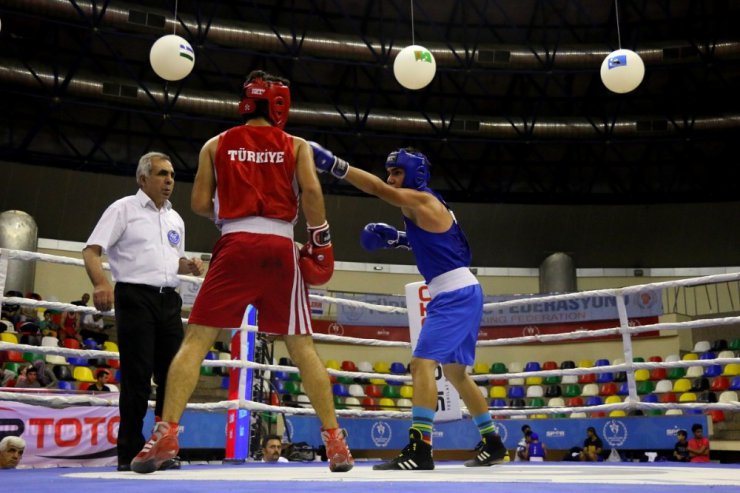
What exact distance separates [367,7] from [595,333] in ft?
36.7

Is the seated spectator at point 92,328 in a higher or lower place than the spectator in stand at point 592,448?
higher

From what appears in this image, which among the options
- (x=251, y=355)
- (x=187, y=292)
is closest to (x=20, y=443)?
(x=251, y=355)

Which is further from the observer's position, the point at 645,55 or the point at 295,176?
the point at 645,55

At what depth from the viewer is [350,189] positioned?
1611 centimetres

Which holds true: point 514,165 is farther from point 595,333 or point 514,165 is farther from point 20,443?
point 20,443

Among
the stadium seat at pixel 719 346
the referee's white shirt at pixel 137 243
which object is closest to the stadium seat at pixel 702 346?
the stadium seat at pixel 719 346

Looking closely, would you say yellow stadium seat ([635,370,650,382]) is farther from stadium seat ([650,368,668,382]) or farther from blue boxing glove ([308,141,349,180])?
blue boxing glove ([308,141,349,180])

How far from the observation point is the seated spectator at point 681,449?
24.3ft

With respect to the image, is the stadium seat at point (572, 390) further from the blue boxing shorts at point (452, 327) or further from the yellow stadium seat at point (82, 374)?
the blue boxing shorts at point (452, 327)

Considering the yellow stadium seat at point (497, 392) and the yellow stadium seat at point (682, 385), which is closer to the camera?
the yellow stadium seat at point (682, 385)

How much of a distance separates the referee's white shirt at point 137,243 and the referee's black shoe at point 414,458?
115 cm

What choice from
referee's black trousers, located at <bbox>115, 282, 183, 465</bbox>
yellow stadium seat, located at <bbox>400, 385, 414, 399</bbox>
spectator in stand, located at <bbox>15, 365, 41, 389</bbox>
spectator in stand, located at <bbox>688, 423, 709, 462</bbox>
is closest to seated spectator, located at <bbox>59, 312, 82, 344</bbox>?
spectator in stand, located at <bbox>15, 365, 41, 389</bbox>

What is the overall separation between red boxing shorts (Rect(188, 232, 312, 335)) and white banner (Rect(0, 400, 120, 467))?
1.57 m

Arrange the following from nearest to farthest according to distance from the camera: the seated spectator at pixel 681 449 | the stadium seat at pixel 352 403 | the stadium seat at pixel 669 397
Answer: the seated spectator at pixel 681 449 < the stadium seat at pixel 669 397 < the stadium seat at pixel 352 403
